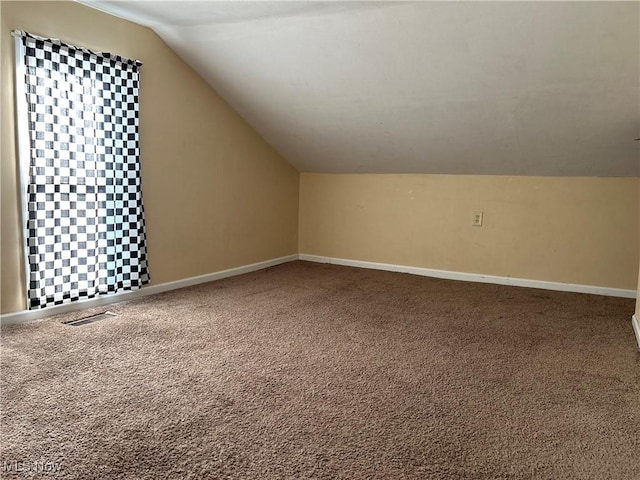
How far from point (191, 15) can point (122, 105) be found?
703mm

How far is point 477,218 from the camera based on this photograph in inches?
165

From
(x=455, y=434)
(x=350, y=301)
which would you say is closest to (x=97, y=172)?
(x=350, y=301)

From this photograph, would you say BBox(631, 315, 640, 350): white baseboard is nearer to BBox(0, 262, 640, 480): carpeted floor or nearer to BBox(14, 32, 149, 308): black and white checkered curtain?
BBox(0, 262, 640, 480): carpeted floor

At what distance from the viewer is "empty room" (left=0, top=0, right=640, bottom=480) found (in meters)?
1.68

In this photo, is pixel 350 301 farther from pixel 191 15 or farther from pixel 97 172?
pixel 191 15

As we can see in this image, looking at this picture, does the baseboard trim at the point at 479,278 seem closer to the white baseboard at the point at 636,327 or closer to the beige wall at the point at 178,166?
the beige wall at the point at 178,166

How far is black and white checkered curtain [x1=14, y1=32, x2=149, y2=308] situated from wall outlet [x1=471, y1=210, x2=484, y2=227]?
2624 millimetres

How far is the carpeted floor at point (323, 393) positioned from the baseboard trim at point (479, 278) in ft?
1.69

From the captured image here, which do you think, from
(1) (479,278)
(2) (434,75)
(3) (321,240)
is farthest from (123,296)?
(1) (479,278)

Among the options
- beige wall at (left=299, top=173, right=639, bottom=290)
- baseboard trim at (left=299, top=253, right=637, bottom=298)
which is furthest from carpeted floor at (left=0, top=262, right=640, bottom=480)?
beige wall at (left=299, top=173, right=639, bottom=290)

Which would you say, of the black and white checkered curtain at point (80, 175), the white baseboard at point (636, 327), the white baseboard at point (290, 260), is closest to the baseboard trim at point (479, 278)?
the white baseboard at point (290, 260)

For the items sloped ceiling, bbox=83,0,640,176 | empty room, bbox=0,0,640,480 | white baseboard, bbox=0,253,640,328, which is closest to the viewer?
empty room, bbox=0,0,640,480

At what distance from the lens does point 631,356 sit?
2.46 m

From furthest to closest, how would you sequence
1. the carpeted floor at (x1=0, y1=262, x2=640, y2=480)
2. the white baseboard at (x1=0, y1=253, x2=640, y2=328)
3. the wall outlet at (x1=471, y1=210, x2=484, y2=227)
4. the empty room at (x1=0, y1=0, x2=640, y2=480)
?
the wall outlet at (x1=471, y1=210, x2=484, y2=227)
the white baseboard at (x1=0, y1=253, x2=640, y2=328)
the empty room at (x1=0, y1=0, x2=640, y2=480)
the carpeted floor at (x1=0, y1=262, x2=640, y2=480)
